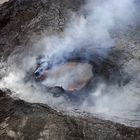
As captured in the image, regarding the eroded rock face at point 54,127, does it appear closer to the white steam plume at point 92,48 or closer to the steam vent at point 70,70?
the steam vent at point 70,70

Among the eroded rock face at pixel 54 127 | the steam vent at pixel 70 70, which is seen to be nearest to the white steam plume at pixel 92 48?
A: the steam vent at pixel 70 70

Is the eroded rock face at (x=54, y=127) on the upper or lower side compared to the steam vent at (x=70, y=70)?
A: lower

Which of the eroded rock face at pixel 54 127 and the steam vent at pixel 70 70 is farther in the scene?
the steam vent at pixel 70 70

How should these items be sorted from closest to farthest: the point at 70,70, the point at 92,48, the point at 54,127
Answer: the point at 54,127
the point at 70,70
the point at 92,48

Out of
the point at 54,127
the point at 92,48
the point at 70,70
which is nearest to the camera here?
the point at 54,127

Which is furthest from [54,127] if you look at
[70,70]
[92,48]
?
[92,48]

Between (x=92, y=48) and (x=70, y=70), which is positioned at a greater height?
(x=92, y=48)

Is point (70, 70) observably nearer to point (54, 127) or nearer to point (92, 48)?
point (92, 48)

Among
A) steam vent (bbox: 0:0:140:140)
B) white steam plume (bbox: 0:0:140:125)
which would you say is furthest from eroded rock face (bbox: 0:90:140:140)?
white steam plume (bbox: 0:0:140:125)
